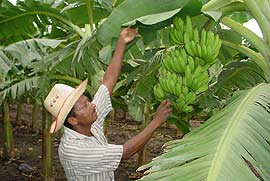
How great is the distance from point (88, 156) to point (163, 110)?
32 centimetres

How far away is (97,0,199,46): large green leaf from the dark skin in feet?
0.14

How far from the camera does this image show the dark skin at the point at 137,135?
1.38m

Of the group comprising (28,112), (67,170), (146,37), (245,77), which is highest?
(146,37)

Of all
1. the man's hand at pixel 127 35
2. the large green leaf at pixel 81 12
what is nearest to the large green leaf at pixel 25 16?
the large green leaf at pixel 81 12

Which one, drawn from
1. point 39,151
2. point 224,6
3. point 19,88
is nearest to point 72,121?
point 224,6

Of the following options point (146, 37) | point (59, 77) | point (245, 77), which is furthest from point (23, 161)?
point (146, 37)

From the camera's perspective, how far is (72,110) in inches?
61.3

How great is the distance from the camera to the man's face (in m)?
1.56

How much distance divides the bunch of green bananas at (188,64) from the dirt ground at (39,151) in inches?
129

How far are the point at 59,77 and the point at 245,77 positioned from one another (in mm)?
1408

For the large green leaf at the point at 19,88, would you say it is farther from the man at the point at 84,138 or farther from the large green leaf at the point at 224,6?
the large green leaf at the point at 224,6

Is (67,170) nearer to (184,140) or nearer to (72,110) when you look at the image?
(72,110)

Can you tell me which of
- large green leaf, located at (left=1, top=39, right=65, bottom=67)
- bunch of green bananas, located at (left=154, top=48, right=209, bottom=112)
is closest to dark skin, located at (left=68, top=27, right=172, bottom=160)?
bunch of green bananas, located at (left=154, top=48, right=209, bottom=112)

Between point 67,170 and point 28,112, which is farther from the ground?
point 67,170
